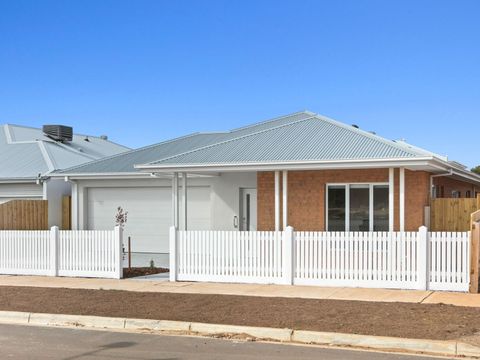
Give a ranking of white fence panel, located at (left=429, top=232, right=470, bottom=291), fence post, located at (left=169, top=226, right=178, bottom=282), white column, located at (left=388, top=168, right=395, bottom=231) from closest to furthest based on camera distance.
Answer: white fence panel, located at (left=429, top=232, right=470, bottom=291)
fence post, located at (left=169, top=226, right=178, bottom=282)
white column, located at (left=388, top=168, right=395, bottom=231)

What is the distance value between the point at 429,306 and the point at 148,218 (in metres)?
13.0

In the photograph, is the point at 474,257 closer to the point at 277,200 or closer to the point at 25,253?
the point at 277,200

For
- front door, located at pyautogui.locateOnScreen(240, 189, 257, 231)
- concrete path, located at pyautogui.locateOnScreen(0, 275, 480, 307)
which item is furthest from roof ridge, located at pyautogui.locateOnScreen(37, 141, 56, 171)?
concrete path, located at pyautogui.locateOnScreen(0, 275, 480, 307)

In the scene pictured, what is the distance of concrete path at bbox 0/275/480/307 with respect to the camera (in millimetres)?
11992

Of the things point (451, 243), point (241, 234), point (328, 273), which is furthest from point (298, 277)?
point (451, 243)

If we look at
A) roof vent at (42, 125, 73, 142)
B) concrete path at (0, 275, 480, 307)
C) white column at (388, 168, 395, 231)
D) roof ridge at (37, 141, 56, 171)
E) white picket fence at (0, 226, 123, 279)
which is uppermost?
roof vent at (42, 125, 73, 142)

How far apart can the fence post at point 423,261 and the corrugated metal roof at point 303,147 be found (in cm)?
256

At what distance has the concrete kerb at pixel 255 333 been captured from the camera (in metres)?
8.34

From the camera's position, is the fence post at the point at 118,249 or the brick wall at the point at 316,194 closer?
the fence post at the point at 118,249

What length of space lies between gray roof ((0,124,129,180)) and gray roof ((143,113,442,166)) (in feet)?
26.9

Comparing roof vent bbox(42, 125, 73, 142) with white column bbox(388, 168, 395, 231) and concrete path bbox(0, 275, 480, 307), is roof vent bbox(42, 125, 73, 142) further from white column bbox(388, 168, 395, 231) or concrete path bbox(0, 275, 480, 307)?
white column bbox(388, 168, 395, 231)

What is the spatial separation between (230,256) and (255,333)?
5.23 metres

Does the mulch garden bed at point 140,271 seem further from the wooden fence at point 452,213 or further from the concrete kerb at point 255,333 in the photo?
the wooden fence at point 452,213

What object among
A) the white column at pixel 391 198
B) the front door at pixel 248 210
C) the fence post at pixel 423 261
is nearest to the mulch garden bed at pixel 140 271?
the front door at pixel 248 210
